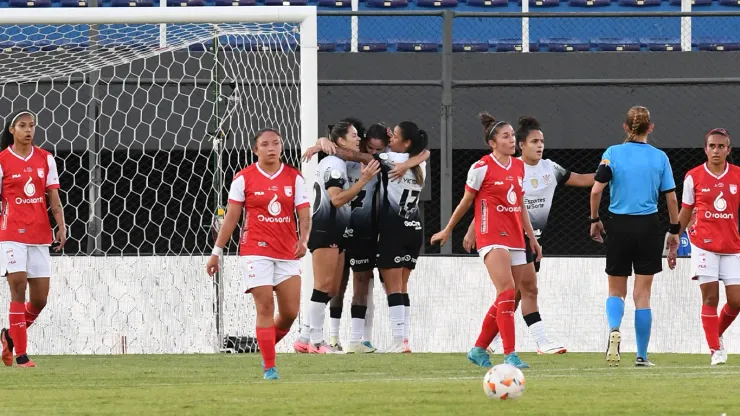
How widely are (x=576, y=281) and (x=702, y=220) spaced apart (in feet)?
9.95

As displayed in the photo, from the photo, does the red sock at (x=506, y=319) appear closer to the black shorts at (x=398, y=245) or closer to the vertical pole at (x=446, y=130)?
the black shorts at (x=398, y=245)

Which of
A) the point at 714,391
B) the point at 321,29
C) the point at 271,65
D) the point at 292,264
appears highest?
the point at 321,29

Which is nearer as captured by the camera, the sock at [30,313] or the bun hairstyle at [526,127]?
the sock at [30,313]

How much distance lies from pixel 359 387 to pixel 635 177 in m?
3.17

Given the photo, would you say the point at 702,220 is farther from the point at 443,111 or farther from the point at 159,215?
the point at 159,215

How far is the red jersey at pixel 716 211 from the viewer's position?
974 cm

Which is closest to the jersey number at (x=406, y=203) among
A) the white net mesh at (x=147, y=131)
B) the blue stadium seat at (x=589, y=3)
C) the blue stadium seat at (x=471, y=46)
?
the white net mesh at (x=147, y=131)

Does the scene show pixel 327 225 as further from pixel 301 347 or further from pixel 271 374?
pixel 271 374

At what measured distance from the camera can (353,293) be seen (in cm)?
1171

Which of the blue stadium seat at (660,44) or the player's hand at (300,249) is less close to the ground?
the blue stadium seat at (660,44)

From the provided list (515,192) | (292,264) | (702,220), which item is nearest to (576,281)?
(702,220)

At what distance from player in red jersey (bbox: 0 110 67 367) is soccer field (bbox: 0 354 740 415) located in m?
0.43

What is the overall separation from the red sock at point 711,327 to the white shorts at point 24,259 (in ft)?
16.9

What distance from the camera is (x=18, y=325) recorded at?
991 centimetres
